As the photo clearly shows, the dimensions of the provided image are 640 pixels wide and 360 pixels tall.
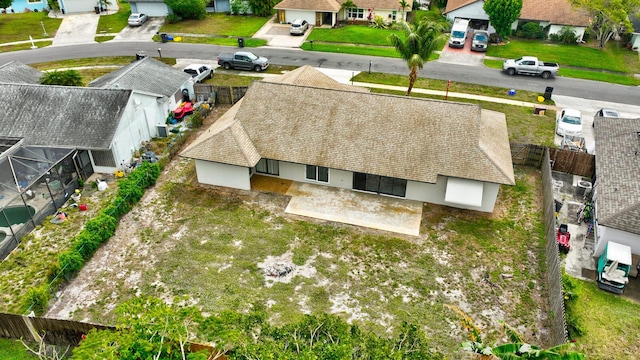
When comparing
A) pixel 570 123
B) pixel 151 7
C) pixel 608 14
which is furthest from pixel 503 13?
pixel 151 7

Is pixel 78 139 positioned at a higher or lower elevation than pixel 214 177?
higher

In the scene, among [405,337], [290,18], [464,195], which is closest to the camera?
[405,337]

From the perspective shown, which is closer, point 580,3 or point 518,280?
point 518,280

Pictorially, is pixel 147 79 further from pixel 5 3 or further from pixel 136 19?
pixel 5 3

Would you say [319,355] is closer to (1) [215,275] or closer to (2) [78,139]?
(1) [215,275]

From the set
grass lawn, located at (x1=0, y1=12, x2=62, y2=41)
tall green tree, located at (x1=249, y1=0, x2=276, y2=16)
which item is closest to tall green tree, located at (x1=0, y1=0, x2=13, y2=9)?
grass lawn, located at (x1=0, y1=12, x2=62, y2=41)

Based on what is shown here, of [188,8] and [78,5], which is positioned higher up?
[188,8]

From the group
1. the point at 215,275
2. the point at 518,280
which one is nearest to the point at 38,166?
the point at 215,275

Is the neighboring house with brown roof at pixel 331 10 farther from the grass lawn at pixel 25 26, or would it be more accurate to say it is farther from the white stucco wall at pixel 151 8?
the grass lawn at pixel 25 26
